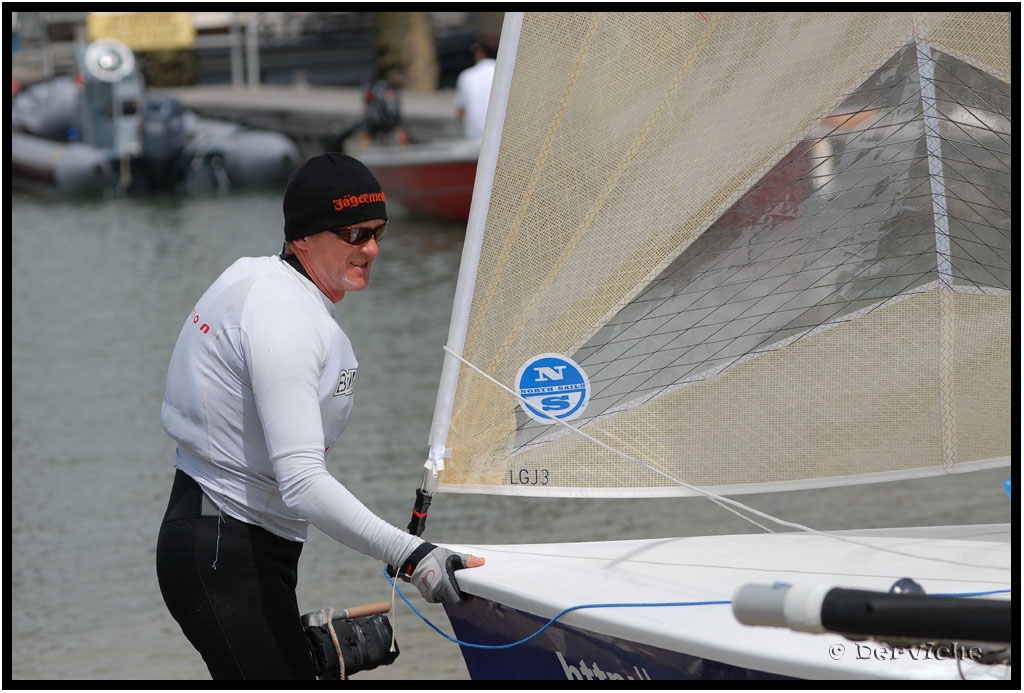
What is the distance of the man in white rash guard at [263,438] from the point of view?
2.54 m

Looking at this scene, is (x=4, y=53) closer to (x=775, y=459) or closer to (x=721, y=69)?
(x=721, y=69)

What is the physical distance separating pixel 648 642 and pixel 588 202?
1032mm

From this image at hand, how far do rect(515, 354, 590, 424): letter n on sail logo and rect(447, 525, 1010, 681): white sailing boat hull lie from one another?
307 millimetres

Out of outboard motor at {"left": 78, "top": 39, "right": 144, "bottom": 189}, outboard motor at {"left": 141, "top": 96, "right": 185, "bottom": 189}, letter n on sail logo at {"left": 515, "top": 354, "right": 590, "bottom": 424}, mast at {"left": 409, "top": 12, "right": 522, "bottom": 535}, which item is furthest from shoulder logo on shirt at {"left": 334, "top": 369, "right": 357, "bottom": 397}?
outboard motor at {"left": 78, "top": 39, "right": 144, "bottom": 189}

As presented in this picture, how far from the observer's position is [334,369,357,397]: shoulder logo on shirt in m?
2.66

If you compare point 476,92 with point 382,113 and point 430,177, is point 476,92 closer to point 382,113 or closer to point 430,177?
point 430,177

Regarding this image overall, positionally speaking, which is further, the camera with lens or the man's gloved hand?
the camera with lens

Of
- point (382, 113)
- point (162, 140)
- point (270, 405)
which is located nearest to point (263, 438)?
point (270, 405)

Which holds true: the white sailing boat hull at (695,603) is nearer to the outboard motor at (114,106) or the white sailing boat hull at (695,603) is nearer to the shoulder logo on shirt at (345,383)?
the shoulder logo on shirt at (345,383)

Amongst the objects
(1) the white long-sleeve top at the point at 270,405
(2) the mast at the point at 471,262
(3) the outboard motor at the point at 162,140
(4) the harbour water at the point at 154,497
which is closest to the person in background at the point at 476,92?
(4) the harbour water at the point at 154,497

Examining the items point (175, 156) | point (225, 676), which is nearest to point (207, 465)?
point (225, 676)

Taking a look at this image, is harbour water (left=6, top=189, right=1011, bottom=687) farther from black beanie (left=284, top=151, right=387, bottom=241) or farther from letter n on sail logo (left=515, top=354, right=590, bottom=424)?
black beanie (left=284, top=151, right=387, bottom=241)

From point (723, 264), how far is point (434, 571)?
3.30 ft

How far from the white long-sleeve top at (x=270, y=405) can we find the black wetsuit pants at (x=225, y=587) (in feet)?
0.12
